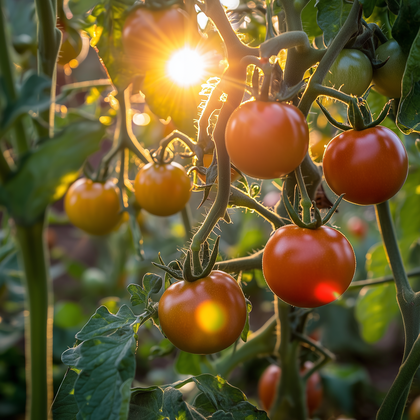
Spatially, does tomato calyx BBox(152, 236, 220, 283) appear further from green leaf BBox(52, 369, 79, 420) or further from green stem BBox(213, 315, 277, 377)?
green stem BBox(213, 315, 277, 377)

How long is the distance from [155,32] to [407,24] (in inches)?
10.1

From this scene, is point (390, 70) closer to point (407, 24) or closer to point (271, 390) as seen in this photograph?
point (407, 24)

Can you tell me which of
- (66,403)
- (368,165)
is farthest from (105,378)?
(368,165)

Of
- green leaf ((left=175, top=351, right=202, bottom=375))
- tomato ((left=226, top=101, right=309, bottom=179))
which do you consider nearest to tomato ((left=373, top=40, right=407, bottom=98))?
tomato ((left=226, top=101, right=309, bottom=179))

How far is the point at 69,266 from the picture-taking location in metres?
2.04

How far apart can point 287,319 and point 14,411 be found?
1.31m

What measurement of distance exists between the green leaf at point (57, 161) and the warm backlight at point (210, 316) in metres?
0.17

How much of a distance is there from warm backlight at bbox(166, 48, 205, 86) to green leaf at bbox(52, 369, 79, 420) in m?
0.39

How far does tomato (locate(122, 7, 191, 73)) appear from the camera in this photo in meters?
0.41

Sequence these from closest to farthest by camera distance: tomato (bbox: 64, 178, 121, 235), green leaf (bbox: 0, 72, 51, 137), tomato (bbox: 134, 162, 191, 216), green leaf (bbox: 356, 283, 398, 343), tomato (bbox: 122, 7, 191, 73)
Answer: green leaf (bbox: 0, 72, 51, 137), tomato (bbox: 122, 7, 191, 73), tomato (bbox: 134, 162, 191, 216), tomato (bbox: 64, 178, 121, 235), green leaf (bbox: 356, 283, 398, 343)

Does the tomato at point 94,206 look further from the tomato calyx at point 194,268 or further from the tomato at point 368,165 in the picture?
the tomato at point 368,165

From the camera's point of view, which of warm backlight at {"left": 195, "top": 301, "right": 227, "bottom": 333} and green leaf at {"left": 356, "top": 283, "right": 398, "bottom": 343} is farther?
green leaf at {"left": 356, "top": 283, "right": 398, "bottom": 343}

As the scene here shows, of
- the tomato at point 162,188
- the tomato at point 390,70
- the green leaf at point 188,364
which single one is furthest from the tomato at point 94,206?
the tomato at point 390,70

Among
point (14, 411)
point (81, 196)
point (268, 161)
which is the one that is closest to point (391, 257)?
point (268, 161)
